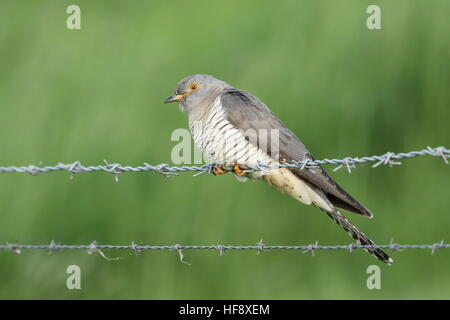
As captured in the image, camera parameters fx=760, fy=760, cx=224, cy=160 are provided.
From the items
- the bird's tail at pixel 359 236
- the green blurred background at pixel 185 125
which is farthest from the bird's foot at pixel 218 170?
the green blurred background at pixel 185 125

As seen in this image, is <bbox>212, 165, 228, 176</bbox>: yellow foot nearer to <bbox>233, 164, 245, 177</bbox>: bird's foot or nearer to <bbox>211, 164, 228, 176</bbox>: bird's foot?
<bbox>211, 164, 228, 176</bbox>: bird's foot

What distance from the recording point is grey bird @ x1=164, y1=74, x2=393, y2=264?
4.67 meters

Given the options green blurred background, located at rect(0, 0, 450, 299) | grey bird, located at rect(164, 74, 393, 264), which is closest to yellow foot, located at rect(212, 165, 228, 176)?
grey bird, located at rect(164, 74, 393, 264)

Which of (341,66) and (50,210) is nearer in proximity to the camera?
(50,210)

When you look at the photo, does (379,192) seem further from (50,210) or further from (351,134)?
(50,210)

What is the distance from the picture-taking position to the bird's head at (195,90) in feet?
17.4

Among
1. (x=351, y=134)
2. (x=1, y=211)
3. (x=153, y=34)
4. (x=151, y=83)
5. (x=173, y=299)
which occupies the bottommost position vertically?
(x=173, y=299)

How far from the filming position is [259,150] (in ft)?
15.5

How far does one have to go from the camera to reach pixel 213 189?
653cm

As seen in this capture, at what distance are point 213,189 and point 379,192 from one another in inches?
64.7

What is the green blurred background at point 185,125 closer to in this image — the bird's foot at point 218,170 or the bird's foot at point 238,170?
the bird's foot at point 218,170

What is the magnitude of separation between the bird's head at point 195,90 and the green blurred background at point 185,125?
46.4 inches

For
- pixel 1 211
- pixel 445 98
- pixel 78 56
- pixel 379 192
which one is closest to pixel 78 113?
pixel 78 56

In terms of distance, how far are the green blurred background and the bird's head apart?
3.87 ft
